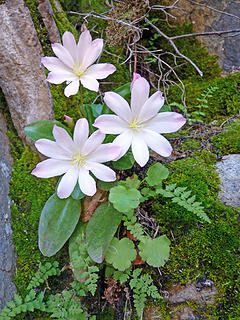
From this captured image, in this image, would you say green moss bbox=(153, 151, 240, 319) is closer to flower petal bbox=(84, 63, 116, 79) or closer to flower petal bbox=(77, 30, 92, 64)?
flower petal bbox=(84, 63, 116, 79)

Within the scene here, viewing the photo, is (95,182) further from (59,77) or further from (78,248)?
(59,77)

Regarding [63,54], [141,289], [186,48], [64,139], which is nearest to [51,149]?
[64,139]

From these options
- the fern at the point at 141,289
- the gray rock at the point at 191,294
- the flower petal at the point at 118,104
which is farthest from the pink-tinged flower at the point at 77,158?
the gray rock at the point at 191,294

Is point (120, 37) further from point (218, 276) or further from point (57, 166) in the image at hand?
point (218, 276)

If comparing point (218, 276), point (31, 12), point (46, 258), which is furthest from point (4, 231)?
point (31, 12)

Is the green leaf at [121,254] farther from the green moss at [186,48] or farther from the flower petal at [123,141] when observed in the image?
the green moss at [186,48]

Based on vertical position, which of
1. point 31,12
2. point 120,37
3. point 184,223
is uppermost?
point 31,12
